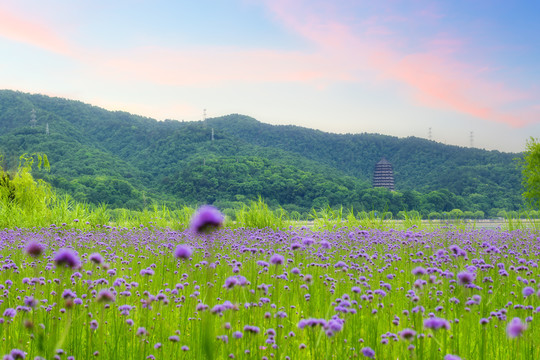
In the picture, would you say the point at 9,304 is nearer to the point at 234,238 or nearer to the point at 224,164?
the point at 234,238

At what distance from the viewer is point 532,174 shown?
2039 cm

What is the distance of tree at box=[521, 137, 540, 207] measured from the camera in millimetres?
19938

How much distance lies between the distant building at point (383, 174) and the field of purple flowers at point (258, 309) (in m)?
81.5

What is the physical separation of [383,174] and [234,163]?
115ft

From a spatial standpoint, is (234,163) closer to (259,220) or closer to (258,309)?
(259,220)

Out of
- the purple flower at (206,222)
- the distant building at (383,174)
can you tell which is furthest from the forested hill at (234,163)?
the purple flower at (206,222)

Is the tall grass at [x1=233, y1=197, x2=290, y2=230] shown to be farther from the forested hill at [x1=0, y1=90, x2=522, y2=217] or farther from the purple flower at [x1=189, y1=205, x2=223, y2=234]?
the forested hill at [x1=0, y1=90, x2=522, y2=217]

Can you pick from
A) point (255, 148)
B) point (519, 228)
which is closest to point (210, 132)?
point (255, 148)

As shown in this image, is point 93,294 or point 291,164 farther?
point 291,164

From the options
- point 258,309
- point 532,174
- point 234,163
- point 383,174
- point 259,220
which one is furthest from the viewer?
point 383,174

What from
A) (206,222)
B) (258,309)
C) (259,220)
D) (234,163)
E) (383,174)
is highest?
(383,174)

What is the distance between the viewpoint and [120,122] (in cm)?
10519

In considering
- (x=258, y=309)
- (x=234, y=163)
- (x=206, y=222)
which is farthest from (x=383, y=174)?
(x=206, y=222)

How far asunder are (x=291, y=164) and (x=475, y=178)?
28.9 meters
